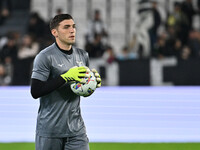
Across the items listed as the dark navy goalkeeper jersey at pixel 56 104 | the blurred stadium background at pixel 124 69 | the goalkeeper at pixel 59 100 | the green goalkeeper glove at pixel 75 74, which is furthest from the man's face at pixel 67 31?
the blurred stadium background at pixel 124 69

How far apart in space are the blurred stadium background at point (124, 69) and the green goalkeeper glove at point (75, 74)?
313 cm

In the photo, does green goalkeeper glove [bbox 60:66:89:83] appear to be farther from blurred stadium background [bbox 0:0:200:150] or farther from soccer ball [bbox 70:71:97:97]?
blurred stadium background [bbox 0:0:200:150]

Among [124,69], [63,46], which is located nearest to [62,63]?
[63,46]

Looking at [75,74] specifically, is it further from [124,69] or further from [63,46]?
[124,69]

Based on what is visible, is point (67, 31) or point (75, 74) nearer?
point (75, 74)

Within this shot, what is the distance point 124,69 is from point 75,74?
10.7 m

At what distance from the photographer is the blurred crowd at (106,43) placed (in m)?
14.7

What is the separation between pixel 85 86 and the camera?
414 cm

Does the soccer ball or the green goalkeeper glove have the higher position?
the green goalkeeper glove

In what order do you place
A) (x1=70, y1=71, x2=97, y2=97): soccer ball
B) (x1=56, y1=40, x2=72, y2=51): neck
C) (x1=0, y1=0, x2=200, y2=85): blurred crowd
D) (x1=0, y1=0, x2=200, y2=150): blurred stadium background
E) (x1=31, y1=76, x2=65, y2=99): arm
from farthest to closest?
(x1=0, y1=0, x2=200, y2=85): blurred crowd < (x1=0, y1=0, x2=200, y2=150): blurred stadium background < (x1=56, y1=40, x2=72, y2=51): neck < (x1=70, y1=71, x2=97, y2=97): soccer ball < (x1=31, y1=76, x2=65, y2=99): arm

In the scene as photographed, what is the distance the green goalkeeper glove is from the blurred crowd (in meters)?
10.7

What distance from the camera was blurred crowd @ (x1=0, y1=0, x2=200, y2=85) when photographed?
14.7m

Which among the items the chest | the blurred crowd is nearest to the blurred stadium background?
the blurred crowd

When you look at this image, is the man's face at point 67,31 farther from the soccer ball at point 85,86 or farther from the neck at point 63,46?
the soccer ball at point 85,86
